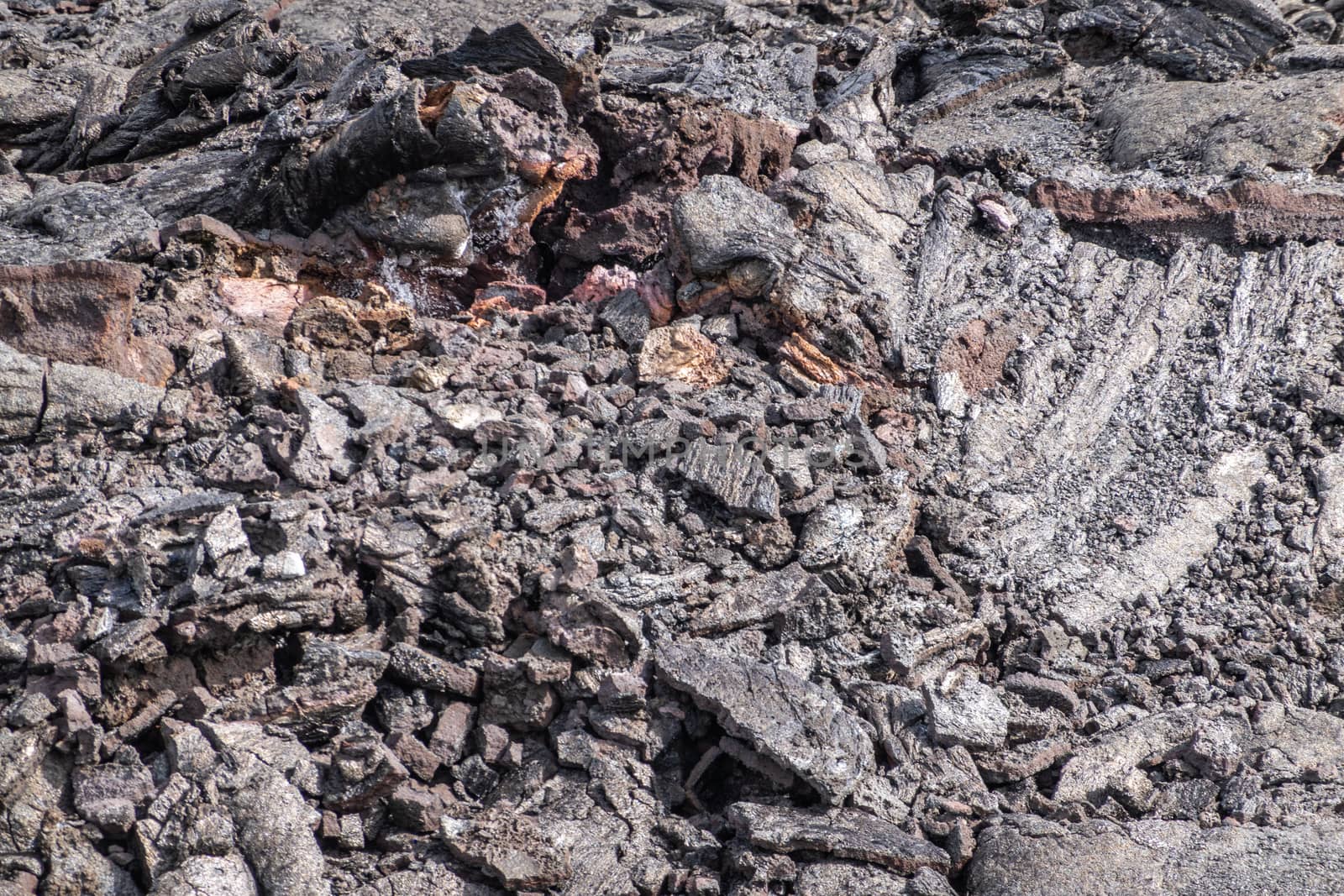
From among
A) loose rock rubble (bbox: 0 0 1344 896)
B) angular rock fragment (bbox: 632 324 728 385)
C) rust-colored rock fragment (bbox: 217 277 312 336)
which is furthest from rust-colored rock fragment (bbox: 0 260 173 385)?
angular rock fragment (bbox: 632 324 728 385)

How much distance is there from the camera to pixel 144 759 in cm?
372

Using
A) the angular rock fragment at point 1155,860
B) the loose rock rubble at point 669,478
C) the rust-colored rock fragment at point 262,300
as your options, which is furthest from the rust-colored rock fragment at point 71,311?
the angular rock fragment at point 1155,860

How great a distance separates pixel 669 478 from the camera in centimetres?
473

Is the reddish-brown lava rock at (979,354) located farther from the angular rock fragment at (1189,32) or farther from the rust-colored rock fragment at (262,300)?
the rust-colored rock fragment at (262,300)

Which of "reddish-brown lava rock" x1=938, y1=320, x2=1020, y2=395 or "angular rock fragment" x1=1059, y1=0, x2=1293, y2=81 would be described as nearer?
"reddish-brown lava rock" x1=938, y1=320, x2=1020, y2=395

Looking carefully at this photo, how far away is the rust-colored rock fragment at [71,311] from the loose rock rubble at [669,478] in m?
0.02

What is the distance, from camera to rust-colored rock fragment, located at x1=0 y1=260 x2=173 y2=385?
4953 mm

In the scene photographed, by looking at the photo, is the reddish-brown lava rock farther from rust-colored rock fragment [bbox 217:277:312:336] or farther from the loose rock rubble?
rust-colored rock fragment [bbox 217:277:312:336]

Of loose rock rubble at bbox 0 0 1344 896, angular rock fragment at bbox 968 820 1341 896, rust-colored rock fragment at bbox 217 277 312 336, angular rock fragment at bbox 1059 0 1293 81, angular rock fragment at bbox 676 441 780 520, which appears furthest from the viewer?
angular rock fragment at bbox 1059 0 1293 81

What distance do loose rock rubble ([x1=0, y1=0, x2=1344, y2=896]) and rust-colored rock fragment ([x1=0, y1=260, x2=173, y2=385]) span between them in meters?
0.02

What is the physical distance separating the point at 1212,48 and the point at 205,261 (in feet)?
24.0

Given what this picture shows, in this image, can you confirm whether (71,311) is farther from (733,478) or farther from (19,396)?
(733,478)

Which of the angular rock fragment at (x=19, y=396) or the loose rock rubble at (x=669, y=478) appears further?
the angular rock fragment at (x=19, y=396)

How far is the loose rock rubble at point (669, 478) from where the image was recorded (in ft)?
11.9
